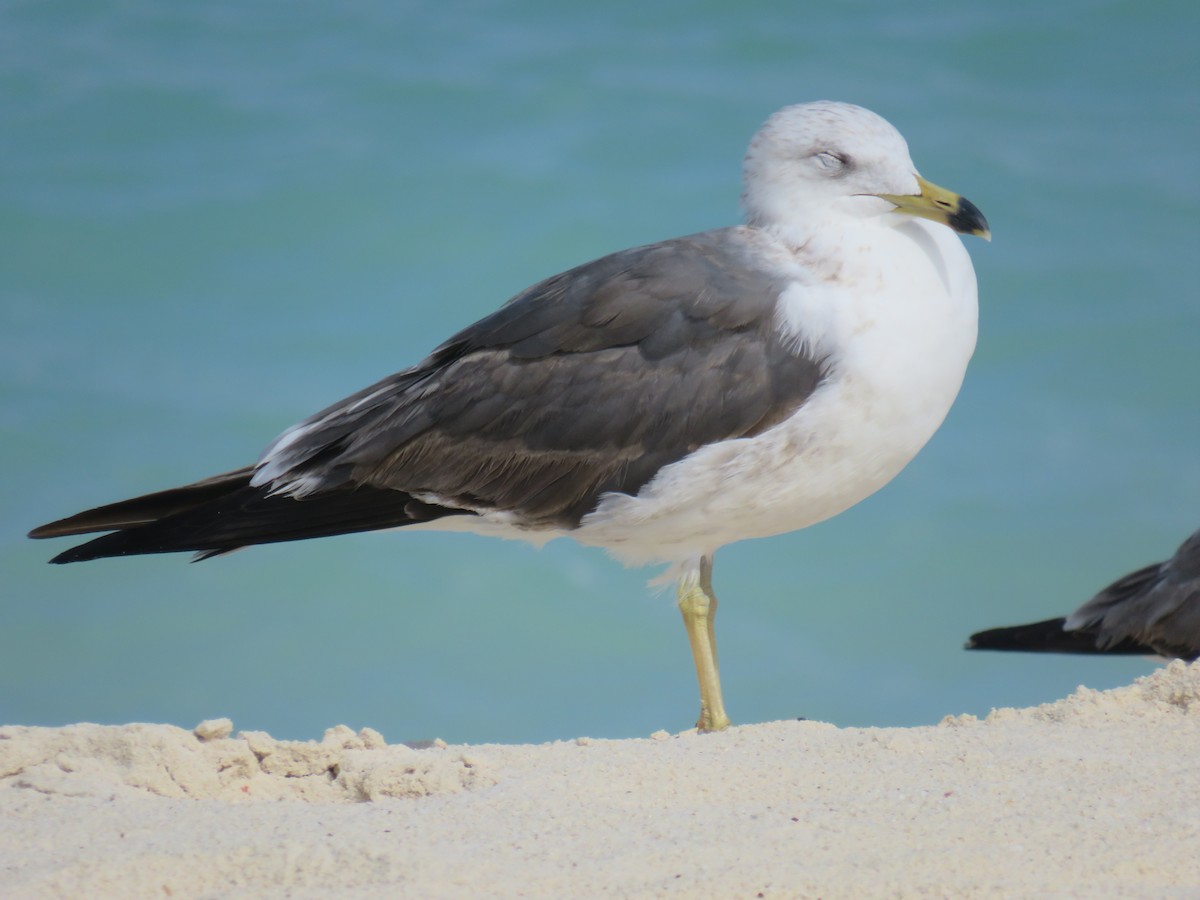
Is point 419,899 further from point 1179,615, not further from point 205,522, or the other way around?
point 1179,615

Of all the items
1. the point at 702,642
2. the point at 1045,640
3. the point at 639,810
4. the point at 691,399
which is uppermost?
the point at 691,399

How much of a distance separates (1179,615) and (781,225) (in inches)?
114

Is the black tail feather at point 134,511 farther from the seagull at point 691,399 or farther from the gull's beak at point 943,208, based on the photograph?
the gull's beak at point 943,208

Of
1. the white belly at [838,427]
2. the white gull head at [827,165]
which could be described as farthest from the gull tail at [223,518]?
the white gull head at [827,165]

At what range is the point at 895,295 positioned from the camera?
5633mm

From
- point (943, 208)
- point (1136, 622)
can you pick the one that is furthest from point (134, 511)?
point (1136, 622)

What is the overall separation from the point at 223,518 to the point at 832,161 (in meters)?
2.76

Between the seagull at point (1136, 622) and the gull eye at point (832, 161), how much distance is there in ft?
9.33

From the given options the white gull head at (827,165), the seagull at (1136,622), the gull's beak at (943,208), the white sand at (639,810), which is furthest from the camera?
the seagull at (1136,622)

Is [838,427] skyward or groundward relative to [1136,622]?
skyward

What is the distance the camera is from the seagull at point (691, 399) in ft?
18.1

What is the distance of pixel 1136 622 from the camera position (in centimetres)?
735

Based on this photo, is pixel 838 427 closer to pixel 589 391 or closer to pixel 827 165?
pixel 589 391

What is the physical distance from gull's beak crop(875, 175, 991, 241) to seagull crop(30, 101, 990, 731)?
0.01 m
